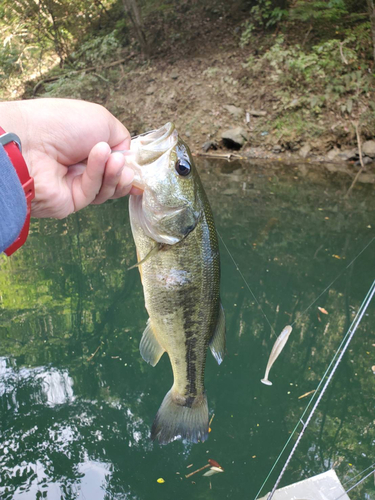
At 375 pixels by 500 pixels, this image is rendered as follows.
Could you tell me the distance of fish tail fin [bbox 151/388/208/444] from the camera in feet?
7.27

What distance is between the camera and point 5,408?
362 centimetres

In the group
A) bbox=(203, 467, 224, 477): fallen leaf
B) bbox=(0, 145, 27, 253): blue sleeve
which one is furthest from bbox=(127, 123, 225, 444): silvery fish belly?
bbox=(203, 467, 224, 477): fallen leaf

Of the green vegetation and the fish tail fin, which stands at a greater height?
the fish tail fin

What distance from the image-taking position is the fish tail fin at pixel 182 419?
87.3 inches

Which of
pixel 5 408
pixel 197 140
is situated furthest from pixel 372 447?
pixel 197 140

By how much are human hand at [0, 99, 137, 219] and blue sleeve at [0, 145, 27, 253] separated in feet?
0.83

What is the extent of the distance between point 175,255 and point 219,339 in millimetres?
505

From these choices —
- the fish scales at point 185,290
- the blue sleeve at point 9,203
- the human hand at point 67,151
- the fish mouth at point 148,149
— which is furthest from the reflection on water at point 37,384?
the blue sleeve at point 9,203

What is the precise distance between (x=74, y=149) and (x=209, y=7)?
1592 centimetres

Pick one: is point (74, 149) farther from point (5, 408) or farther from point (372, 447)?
point (372, 447)

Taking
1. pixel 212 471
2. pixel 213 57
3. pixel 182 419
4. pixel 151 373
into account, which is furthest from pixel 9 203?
pixel 213 57

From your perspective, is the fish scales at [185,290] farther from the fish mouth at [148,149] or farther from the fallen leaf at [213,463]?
the fallen leaf at [213,463]

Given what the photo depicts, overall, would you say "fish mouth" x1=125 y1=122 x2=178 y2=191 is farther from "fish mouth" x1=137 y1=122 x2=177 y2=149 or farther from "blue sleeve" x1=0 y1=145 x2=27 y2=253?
"blue sleeve" x1=0 y1=145 x2=27 y2=253

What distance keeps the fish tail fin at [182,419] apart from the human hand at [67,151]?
3.66 feet
